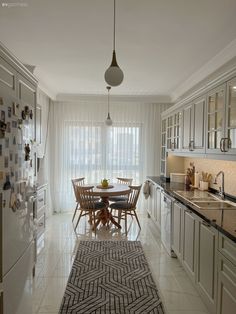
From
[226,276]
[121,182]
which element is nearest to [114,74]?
[226,276]

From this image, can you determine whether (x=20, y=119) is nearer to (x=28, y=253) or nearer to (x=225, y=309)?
(x=28, y=253)

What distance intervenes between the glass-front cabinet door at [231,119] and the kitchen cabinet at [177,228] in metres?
0.95

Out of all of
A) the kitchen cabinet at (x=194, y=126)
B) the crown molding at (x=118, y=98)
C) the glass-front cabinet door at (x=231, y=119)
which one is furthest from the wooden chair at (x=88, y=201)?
the glass-front cabinet door at (x=231, y=119)

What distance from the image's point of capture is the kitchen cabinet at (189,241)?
8.32ft

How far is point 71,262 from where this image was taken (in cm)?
327

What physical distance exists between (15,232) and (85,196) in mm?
2524

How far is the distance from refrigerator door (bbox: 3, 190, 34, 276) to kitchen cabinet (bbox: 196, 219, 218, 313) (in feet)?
5.13

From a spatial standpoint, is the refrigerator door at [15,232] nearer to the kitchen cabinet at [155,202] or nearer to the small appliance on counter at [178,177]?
the kitchen cabinet at [155,202]

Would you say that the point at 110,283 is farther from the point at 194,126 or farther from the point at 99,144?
the point at 99,144

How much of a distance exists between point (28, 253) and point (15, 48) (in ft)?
7.63

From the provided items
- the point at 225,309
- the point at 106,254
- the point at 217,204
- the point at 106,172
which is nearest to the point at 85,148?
the point at 106,172

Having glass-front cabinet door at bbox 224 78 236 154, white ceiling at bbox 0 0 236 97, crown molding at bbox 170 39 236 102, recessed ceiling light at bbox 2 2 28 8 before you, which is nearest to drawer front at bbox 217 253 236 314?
glass-front cabinet door at bbox 224 78 236 154

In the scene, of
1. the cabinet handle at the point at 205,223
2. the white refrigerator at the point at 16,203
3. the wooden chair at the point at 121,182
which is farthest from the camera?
the wooden chair at the point at 121,182

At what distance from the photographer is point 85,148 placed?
5.71 m
